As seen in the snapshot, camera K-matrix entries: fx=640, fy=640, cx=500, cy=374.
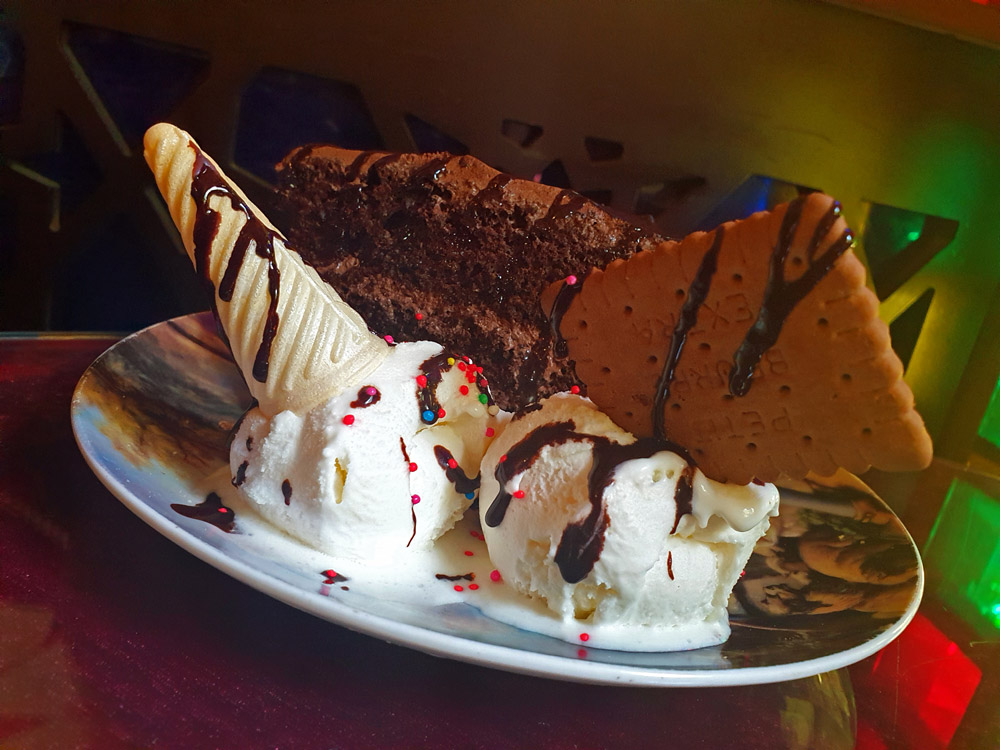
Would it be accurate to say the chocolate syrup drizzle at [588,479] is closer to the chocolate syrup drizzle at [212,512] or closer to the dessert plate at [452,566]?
the dessert plate at [452,566]

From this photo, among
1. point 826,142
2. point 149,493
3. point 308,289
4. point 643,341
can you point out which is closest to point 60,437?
point 149,493

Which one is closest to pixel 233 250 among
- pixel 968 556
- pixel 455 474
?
pixel 455 474

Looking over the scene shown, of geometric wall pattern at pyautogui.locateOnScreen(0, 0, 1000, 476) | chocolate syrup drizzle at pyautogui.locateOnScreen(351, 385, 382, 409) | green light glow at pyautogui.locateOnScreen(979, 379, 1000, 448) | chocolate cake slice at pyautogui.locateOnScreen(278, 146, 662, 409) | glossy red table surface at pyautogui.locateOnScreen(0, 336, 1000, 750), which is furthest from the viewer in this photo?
green light glow at pyautogui.locateOnScreen(979, 379, 1000, 448)

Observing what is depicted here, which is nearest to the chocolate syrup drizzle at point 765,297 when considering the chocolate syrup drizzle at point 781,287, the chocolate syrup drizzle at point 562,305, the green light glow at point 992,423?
the chocolate syrup drizzle at point 781,287

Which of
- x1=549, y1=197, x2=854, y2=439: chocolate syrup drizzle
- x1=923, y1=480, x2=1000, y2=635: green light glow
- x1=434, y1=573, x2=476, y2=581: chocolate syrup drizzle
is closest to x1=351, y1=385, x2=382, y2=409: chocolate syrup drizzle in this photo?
x1=434, y1=573, x2=476, y2=581: chocolate syrup drizzle

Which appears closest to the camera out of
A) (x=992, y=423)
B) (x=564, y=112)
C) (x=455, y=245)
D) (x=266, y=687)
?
(x=266, y=687)

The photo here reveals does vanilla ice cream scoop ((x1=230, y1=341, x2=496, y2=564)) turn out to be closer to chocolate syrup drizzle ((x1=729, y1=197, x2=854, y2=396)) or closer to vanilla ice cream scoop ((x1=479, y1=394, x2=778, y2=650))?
vanilla ice cream scoop ((x1=479, y1=394, x2=778, y2=650))

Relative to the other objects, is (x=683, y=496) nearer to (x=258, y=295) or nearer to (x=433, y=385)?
(x=433, y=385)
